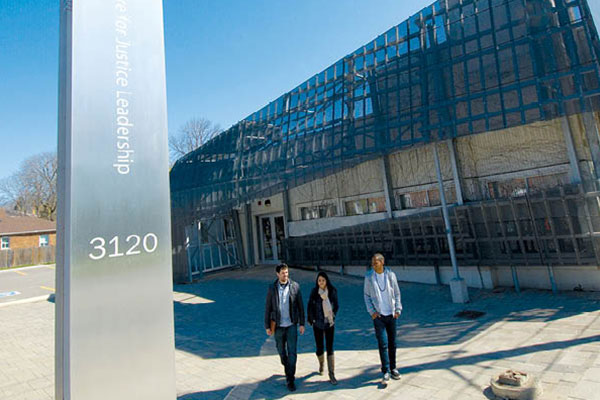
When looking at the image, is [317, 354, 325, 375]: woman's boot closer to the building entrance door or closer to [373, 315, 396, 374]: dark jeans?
[373, 315, 396, 374]: dark jeans

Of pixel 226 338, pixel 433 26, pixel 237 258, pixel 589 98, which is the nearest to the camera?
pixel 226 338

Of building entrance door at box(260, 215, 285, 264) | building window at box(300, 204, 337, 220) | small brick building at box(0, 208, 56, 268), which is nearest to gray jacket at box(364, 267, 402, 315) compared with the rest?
building window at box(300, 204, 337, 220)

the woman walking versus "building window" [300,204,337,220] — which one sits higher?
"building window" [300,204,337,220]

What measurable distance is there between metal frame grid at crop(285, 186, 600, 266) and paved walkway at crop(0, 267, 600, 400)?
1.02 meters

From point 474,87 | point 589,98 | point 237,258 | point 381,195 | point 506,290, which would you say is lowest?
point 506,290

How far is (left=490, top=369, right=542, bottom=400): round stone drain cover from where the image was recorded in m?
3.70

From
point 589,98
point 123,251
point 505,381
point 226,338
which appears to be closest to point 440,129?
point 589,98

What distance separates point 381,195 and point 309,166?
3156mm

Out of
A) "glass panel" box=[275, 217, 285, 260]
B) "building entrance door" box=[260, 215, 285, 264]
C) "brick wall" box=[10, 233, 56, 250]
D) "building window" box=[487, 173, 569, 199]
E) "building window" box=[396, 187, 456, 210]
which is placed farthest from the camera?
"brick wall" box=[10, 233, 56, 250]

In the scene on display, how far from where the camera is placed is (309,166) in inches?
535

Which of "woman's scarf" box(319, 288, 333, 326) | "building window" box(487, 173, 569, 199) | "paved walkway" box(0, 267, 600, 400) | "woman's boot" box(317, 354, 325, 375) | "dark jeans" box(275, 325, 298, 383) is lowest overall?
"paved walkway" box(0, 267, 600, 400)

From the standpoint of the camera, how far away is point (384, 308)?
4531 millimetres

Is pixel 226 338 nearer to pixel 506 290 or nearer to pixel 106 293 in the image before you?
pixel 106 293

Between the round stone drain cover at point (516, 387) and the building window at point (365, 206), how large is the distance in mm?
8727
